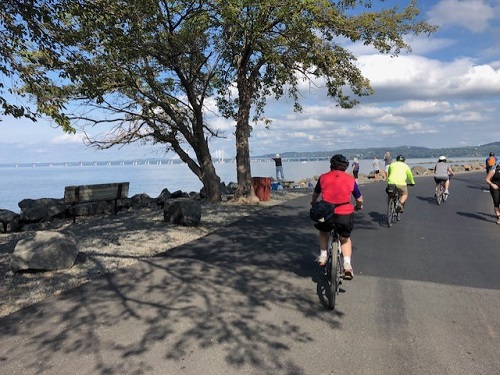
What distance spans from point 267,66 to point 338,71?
122 inches

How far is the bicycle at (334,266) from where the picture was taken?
4.99 m

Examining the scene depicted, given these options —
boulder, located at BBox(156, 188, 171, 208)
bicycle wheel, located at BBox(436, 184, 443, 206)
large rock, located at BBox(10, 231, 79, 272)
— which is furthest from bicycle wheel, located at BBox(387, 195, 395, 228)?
boulder, located at BBox(156, 188, 171, 208)

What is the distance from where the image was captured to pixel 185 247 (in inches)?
334

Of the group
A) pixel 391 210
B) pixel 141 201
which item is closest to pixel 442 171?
pixel 391 210

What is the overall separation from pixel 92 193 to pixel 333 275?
1062 cm

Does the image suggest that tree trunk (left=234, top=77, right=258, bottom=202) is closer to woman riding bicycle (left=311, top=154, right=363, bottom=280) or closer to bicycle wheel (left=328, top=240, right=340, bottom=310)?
woman riding bicycle (left=311, top=154, right=363, bottom=280)

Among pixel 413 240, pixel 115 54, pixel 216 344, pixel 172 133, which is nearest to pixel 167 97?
pixel 172 133

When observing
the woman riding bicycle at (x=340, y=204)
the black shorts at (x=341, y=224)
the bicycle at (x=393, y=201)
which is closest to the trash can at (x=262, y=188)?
the bicycle at (x=393, y=201)

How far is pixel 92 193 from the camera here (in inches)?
534

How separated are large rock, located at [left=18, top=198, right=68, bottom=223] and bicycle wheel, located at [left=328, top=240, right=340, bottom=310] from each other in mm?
11851

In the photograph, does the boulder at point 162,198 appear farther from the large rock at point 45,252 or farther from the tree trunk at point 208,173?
the large rock at point 45,252

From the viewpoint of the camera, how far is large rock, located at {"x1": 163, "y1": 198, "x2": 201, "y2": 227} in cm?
1093

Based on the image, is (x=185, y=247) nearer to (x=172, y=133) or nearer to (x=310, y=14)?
(x=310, y=14)

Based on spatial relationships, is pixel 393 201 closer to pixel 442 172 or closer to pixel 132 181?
pixel 442 172
